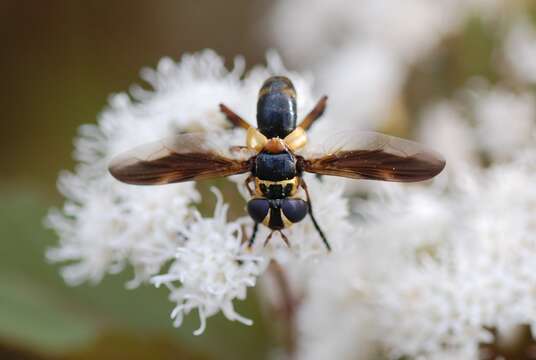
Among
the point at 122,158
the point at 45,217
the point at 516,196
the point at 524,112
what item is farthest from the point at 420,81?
the point at 122,158

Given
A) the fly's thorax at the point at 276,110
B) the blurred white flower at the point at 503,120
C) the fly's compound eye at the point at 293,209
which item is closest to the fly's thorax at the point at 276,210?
the fly's compound eye at the point at 293,209

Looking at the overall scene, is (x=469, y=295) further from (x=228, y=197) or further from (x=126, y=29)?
(x=126, y=29)

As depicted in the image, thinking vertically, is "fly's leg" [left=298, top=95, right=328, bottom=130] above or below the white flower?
above

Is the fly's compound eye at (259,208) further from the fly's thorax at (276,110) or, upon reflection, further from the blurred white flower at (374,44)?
the blurred white flower at (374,44)

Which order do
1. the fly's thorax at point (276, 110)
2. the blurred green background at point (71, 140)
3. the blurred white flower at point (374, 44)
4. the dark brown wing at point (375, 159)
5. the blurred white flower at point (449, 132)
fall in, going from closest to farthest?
1. the dark brown wing at point (375, 159)
2. the fly's thorax at point (276, 110)
3. the blurred green background at point (71, 140)
4. the blurred white flower at point (449, 132)
5. the blurred white flower at point (374, 44)

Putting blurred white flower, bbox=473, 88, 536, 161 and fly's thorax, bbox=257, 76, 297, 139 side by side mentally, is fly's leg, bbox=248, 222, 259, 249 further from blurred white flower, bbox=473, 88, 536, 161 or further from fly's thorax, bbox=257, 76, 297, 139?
blurred white flower, bbox=473, 88, 536, 161

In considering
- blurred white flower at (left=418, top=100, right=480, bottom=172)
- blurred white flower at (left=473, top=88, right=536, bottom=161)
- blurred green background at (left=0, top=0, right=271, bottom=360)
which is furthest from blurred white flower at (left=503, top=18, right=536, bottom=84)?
blurred green background at (left=0, top=0, right=271, bottom=360)
